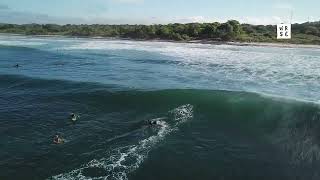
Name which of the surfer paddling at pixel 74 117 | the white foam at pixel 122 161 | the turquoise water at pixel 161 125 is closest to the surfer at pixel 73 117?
the surfer paddling at pixel 74 117

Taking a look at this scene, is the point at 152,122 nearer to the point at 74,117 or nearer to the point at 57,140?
the point at 74,117

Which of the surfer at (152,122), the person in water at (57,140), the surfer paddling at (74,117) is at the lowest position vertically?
the person in water at (57,140)

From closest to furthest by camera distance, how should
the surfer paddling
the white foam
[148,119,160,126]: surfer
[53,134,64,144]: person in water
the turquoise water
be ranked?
1. the white foam
2. the turquoise water
3. [53,134,64,144]: person in water
4. [148,119,160,126]: surfer
5. the surfer paddling

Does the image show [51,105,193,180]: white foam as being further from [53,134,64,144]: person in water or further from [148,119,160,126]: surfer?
[53,134,64,144]: person in water

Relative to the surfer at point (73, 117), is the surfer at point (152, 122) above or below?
below

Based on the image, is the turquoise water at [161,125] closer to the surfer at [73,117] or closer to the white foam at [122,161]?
the white foam at [122,161]

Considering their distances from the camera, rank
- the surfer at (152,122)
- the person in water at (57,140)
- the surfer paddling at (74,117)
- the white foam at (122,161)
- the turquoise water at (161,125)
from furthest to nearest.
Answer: the surfer paddling at (74,117) → the surfer at (152,122) → the person in water at (57,140) → the turquoise water at (161,125) → the white foam at (122,161)

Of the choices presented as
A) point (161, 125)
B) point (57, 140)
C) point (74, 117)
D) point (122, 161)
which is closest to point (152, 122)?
point (161, 125)

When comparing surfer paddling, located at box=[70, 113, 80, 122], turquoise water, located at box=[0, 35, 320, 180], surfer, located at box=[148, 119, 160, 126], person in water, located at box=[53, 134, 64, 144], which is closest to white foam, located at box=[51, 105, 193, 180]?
turquoise water, located at box=[0, 35, 320, 180]
